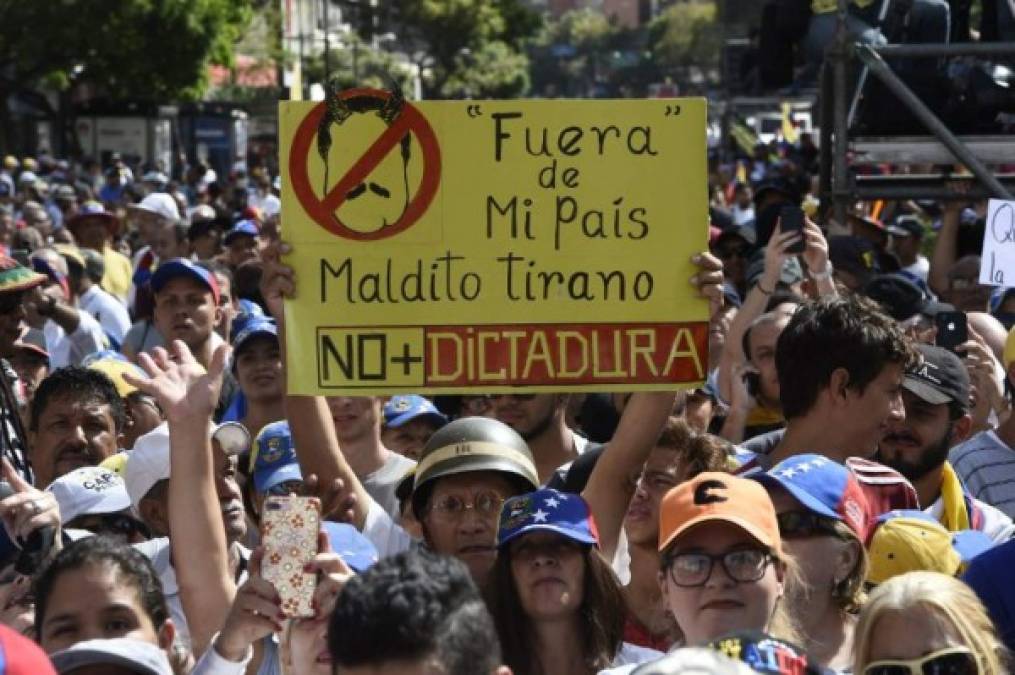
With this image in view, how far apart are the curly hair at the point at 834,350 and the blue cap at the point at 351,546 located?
126 centimetres

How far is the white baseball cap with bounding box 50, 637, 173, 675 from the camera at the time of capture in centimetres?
416

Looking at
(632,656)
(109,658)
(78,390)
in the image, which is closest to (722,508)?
(632,656)

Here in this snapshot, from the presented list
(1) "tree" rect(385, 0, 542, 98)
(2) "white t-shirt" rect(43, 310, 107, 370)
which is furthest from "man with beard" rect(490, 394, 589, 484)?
(1) "tree" rect(385, 0, 542, 98)

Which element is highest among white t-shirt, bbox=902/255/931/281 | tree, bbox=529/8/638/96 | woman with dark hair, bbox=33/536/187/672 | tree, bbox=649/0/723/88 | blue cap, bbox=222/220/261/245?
woman with dark hair, bbox=33/536/187/672

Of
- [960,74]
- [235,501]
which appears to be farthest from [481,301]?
[960,74]

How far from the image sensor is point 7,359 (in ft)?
26.8

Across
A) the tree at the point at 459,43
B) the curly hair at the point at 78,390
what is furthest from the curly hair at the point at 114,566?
the tree at the point at 459,43

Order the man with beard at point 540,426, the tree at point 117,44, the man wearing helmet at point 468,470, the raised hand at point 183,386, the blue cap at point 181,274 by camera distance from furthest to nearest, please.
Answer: the tree at point 117,44 < the blue cap at point 181,274 < the man with beard at point 540,426 < the man wearing helmet at point 468,470 < the raised hand at point 183,386

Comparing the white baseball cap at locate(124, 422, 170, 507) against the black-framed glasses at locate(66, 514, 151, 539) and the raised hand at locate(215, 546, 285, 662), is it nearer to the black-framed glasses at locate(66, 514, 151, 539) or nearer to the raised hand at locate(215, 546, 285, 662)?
the black-framed glasses at locate(66, 514, 151, 539)

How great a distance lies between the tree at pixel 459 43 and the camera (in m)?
82.8

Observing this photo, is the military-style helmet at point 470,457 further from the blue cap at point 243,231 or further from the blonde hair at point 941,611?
the blue cap at point 243,231

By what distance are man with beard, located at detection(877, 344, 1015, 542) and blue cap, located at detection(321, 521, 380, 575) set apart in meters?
1.60

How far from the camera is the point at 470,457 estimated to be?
5.53 metres

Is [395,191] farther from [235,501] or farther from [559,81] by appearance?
[559,81]
